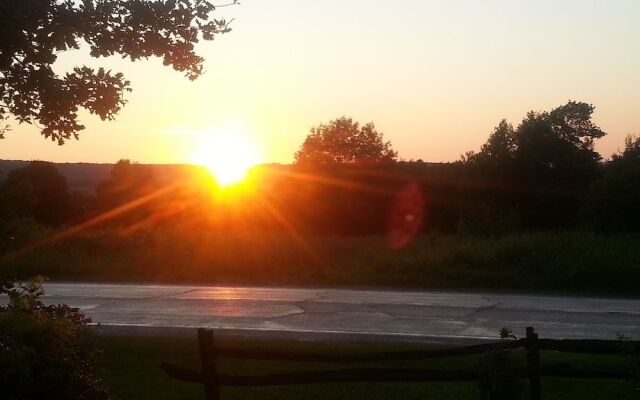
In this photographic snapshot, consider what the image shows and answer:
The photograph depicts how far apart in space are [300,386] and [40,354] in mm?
4209

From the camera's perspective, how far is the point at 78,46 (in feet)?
21.3

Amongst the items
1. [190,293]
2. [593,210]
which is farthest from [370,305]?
[593,210]

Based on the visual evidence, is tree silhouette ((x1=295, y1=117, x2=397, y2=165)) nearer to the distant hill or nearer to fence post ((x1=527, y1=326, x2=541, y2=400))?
the distant hill

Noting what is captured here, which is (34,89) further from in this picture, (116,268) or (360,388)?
(116,268)

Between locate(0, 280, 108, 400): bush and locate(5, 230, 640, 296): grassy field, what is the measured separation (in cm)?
1753

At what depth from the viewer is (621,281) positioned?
77.0 feet

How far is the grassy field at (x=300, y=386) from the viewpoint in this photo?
9.42 meters

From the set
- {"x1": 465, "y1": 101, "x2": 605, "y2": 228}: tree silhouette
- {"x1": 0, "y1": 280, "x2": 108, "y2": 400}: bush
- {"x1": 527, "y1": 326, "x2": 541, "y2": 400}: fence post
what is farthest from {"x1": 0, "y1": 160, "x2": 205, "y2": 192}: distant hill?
{"x1": 0, "y1": 280, "x2": 108, "y2": 400}: bush

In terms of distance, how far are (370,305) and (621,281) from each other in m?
8.76

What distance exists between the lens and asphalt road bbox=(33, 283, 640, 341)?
14734 millimetres

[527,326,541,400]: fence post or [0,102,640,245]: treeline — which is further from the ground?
[0,102,640,245]: treeline

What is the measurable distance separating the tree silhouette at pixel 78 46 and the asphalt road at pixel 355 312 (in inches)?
291

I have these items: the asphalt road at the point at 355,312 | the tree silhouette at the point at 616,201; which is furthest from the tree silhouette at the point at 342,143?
the asphalt road at the point at 355,312

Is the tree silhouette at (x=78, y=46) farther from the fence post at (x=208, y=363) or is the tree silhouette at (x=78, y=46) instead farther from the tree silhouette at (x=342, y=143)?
the tree silhouette at (x=342, y=143)
